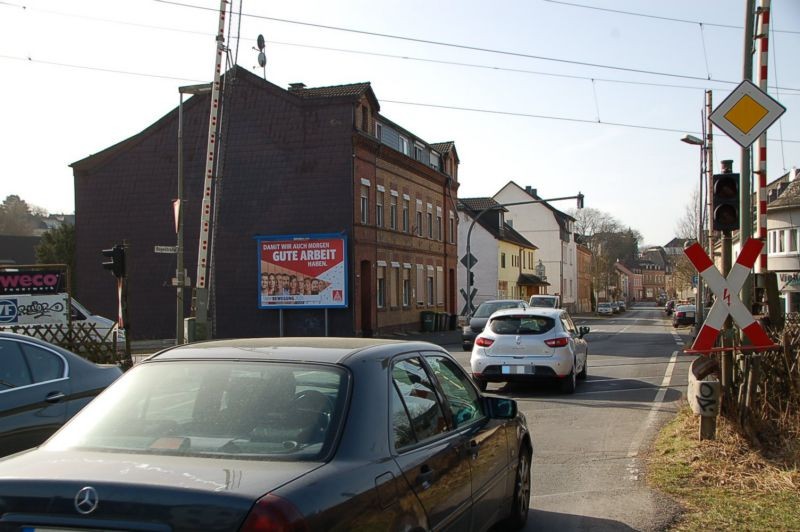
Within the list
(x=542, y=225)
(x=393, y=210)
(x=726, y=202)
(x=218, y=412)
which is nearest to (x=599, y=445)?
(x=726, y=202)

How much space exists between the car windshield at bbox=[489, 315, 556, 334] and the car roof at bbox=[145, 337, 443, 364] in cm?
948

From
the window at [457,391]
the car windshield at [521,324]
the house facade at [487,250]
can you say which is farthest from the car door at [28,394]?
the house facade at [487,250]

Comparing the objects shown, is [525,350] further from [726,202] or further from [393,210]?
[393,210]

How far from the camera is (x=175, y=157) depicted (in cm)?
3578

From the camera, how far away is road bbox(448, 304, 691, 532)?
598 cm

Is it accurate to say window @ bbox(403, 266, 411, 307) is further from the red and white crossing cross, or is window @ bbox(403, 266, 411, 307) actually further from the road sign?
the red and white crossing cross

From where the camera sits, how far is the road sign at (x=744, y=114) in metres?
7.89

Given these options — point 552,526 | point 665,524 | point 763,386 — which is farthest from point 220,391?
point 763,386

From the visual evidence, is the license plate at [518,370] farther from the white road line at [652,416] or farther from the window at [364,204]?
the window at [364,204]

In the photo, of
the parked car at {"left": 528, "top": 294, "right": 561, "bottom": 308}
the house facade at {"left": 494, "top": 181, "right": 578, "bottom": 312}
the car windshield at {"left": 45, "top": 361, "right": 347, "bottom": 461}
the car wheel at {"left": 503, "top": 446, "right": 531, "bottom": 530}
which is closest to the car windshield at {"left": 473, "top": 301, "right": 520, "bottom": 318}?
the parked car at {"left": 528, "top": 294, "right": 561, "bottom": 308}

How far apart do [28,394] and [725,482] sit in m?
5.84

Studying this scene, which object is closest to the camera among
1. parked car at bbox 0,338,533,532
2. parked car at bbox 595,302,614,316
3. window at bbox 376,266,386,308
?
parked car at bbox 0,338,533,532

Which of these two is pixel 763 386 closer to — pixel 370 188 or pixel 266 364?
pixel 266 364

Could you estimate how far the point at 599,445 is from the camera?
8836 millimetres
